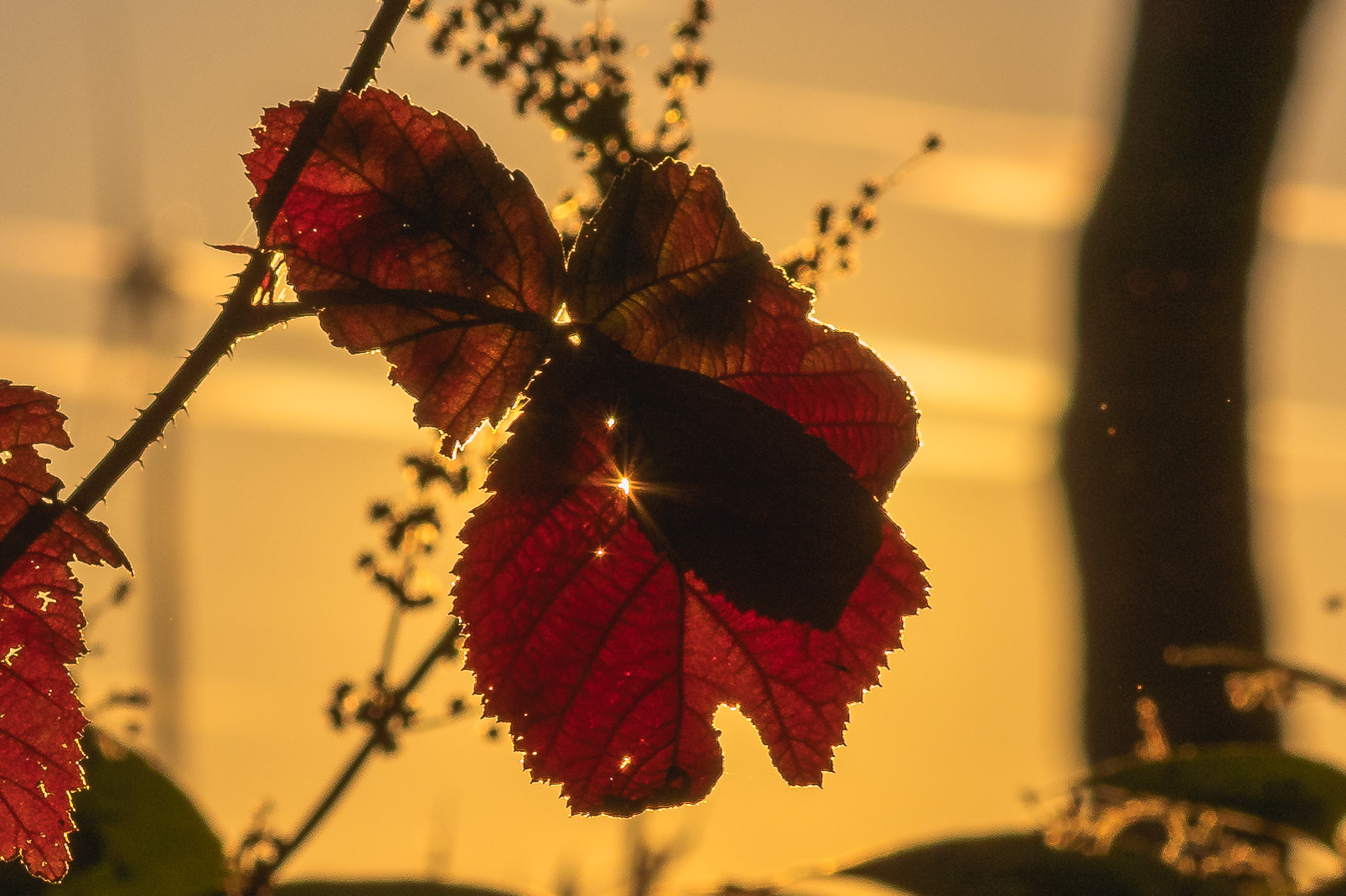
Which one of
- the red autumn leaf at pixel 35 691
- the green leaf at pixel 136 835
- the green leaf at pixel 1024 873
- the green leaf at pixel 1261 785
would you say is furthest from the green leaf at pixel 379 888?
the green leaf at pixel 1261 785

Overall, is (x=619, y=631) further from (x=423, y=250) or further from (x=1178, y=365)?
(x=1178, y=365)

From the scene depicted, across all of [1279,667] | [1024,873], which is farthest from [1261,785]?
[1024,873]

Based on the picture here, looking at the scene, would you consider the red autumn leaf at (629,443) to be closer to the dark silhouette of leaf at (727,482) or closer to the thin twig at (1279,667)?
the dark silhouette of leaf at (727,482)

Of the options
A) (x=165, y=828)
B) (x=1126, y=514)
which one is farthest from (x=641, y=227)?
(x=1126, y=514)

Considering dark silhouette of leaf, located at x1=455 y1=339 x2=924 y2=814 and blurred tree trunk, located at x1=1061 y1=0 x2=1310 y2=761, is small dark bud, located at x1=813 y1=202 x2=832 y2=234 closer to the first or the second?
dark silhouette of leaf, located at x1=455 y1=339 x2=924 y2=814

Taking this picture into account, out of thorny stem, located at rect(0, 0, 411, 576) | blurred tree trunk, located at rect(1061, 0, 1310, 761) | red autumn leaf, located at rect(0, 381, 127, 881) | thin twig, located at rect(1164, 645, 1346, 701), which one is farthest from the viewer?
blurred tree trunk, located at rect(1061, 0, 1310, 761)

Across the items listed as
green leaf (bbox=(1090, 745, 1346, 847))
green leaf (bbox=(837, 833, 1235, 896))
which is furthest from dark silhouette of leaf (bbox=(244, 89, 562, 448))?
green leaf (bbox=(1090, 745, 1346, 847))
